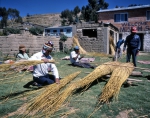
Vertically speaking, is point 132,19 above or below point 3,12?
below

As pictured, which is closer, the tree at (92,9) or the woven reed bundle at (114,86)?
the woven reed bundle at (114,86)

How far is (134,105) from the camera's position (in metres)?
3.07

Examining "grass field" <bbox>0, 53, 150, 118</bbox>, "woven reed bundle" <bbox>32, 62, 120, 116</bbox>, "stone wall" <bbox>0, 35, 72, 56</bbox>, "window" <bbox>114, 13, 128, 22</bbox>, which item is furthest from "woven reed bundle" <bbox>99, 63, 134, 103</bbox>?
"window" <bbox>114, 13, 128, 22</bbox>

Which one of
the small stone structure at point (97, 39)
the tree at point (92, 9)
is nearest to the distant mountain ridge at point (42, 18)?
the tree at point (92, 9)

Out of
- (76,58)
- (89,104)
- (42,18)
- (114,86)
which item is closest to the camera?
(89,104)

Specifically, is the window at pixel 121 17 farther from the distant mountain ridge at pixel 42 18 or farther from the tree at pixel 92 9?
the distant mountain ridge at pixel 42 18

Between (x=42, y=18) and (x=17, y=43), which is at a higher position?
(x=42, y=18)

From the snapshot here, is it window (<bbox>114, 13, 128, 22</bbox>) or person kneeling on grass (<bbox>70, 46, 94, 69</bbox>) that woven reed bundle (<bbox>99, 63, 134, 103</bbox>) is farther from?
window (<bbox>114, 13, 128, 22</bbox>)

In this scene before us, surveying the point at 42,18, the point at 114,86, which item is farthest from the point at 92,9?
the point at 42,18

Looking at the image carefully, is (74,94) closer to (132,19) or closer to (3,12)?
(132,19)

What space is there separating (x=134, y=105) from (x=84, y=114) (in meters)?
1.05

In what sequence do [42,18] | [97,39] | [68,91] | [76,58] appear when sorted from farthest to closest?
[42,18]
[97,39]
[76,58]
[68,91]

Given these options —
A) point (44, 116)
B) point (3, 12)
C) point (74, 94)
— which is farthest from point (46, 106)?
point (3, 12)

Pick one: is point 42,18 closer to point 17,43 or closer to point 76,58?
point 17,43
